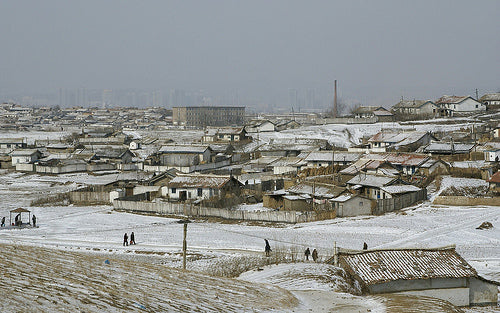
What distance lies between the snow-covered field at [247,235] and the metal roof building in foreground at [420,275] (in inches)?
152

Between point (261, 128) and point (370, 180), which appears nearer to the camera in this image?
point (370, 180)

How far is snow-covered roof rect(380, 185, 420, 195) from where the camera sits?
3634 centimetres

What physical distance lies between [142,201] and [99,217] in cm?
328

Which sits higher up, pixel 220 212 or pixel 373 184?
pixel 373 184

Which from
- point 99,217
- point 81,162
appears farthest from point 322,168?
point 81,162

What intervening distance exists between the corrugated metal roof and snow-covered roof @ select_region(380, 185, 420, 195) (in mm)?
19144

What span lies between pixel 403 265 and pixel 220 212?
1848 centimetres

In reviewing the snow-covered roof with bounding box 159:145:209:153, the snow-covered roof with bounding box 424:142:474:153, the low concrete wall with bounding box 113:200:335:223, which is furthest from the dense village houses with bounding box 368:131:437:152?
the low concrete wall with bounding box 113:200:335:223

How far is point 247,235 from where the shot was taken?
29.0 meters

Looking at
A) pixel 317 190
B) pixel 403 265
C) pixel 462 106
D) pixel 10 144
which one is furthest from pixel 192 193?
pixel 462 106

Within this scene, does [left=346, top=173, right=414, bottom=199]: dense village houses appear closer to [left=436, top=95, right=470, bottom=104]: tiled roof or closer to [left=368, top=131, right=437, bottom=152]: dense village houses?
[left=368, top=131, right=437, bottom=152]: dense village houses

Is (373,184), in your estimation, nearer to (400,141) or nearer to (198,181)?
(198,181)

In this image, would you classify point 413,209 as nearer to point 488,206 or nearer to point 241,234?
point 488,206

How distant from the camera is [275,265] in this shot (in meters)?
16.7
